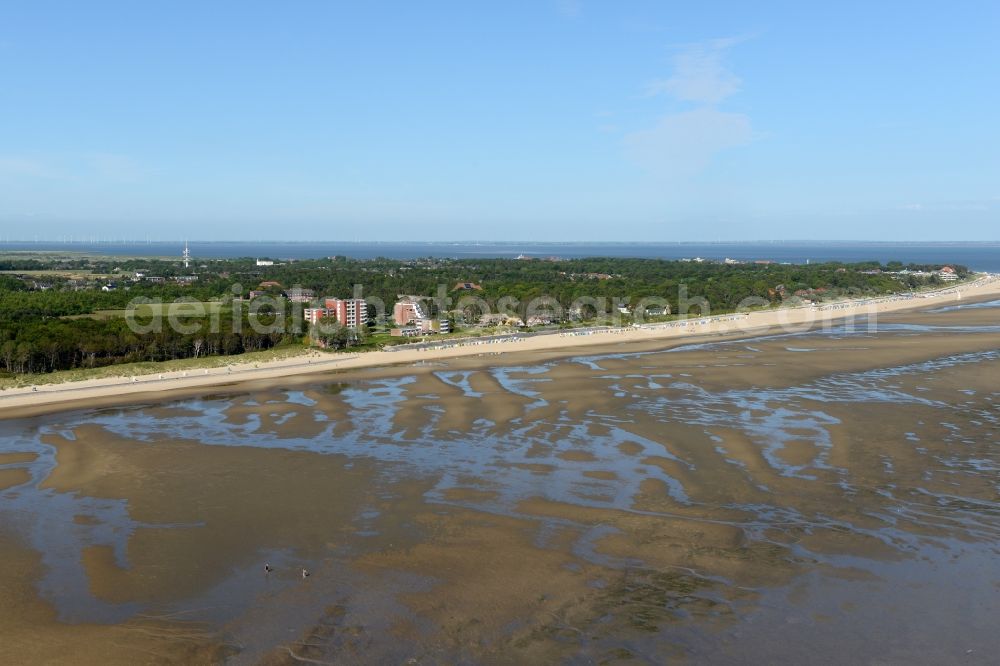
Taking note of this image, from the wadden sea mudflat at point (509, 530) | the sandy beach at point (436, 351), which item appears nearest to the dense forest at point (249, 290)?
the sandy beach at point (436, 351)

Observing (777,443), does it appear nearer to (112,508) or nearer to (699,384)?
(699,384)

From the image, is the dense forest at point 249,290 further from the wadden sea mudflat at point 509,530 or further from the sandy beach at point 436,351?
the wadden sea mudflat at point 509,530

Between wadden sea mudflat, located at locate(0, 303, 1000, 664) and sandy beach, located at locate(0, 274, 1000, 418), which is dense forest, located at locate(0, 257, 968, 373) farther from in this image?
wadden sea mudflat, located at locate(0, 303, 1000, 664)

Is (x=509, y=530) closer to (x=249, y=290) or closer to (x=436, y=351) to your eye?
(x=436, y=351)

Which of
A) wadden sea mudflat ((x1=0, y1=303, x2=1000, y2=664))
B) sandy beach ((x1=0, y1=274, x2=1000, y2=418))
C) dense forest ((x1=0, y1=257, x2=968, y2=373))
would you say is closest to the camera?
wadden sea mudflat ((x1=0, y1=303, x2=1000, y2=664))

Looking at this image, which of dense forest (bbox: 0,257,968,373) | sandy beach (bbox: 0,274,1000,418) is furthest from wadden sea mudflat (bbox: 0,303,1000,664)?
dense forest (bbox: 0,257,968,373)

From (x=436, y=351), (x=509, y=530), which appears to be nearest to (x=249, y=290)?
(x=436, y=351)

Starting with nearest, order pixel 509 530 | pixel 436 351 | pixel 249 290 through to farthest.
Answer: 1. pixel 509 530
2. pixel 436 351
3. pixel 249 290
